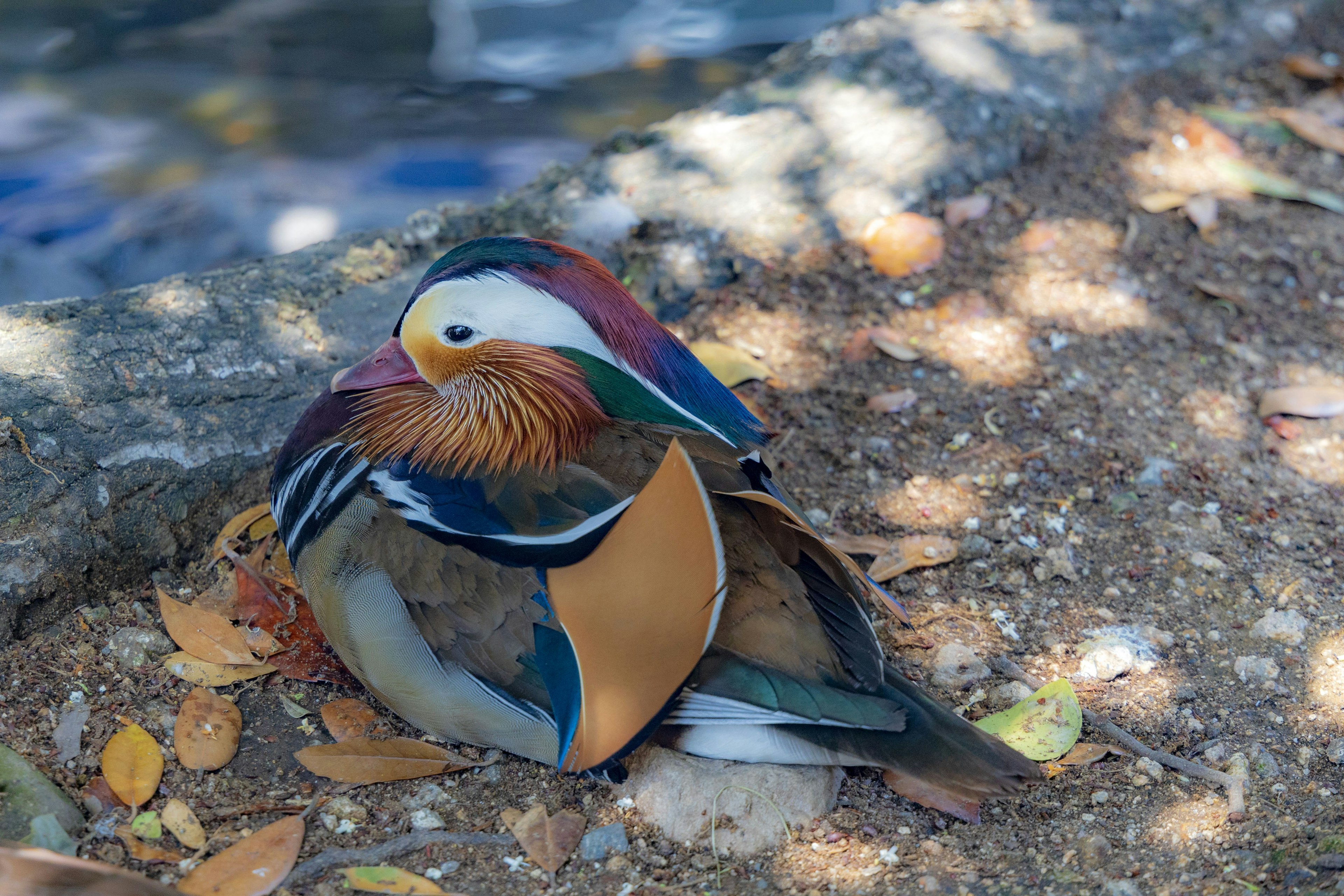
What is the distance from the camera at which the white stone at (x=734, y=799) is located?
1851mm

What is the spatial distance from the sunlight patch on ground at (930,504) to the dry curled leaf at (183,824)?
5.19ft

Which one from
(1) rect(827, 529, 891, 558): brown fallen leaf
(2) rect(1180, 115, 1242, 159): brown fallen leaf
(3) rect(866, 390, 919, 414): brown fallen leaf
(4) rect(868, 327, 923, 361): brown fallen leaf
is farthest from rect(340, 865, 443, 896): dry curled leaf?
(2) rect(1180, 115, 1242, 159): brown fallen leaf

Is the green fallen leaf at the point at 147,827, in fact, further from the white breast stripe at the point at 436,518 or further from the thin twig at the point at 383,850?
the white breast stripe at the point at 436,518

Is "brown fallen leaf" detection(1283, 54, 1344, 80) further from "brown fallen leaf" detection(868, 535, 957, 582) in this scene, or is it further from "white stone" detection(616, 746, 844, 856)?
"white stone" detection(616, 746, 844, 856)

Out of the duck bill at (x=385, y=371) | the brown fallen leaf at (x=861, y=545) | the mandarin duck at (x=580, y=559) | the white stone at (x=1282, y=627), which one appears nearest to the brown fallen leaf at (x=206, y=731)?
the mandarin duck at (x=580, y=559)

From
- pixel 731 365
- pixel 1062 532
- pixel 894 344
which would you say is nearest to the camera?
pixel 1062 532

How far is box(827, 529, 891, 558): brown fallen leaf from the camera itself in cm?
244

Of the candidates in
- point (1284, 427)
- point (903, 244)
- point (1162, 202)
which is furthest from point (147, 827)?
point (1162, 202)

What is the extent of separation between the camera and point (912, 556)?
2420 millimetres

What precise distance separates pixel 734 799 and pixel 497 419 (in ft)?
2.65

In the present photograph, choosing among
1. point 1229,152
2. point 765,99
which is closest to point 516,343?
point 765,99

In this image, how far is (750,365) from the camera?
2924mm

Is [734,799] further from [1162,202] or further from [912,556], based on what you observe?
[1162,202]

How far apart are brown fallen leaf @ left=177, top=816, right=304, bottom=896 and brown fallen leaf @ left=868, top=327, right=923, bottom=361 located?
195 cm
